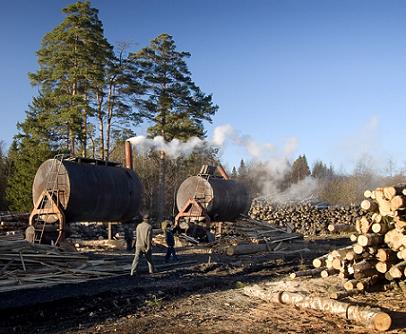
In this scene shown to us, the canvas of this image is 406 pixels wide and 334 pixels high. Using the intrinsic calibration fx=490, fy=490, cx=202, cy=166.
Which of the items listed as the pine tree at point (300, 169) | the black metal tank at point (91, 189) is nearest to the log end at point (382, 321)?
the black metal tank at point (91, 189)

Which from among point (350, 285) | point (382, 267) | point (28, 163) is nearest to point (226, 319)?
point (350, 285)

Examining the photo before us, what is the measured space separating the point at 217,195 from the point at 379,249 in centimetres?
1494

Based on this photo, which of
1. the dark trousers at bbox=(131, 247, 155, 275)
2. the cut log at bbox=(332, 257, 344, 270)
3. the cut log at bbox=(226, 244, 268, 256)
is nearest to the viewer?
the cut log at bbox=(332, 257, 344, 270)

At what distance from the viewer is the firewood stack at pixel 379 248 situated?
9984mm

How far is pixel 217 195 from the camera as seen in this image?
24969 millimetres

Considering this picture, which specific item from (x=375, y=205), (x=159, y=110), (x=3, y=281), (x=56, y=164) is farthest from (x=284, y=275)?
(x=159, y=110)

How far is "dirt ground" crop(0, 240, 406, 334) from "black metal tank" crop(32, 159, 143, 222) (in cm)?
677

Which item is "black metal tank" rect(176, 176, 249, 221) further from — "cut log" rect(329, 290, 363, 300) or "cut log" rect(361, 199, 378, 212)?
"cut log" rect(329, 290, 363, 300)

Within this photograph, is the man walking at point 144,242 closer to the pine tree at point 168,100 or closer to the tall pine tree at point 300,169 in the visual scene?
the pine tree at point 168,100

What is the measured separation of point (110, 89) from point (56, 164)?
16.8 metres

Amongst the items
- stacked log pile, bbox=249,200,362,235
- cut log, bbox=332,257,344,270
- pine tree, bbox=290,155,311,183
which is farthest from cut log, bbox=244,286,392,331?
pine tree, bbox=290,155,311,183

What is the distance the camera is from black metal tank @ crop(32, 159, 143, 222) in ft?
60.9

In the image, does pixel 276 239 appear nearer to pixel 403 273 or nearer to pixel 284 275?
pixel 284 275

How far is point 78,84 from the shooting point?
3347 centimetres
